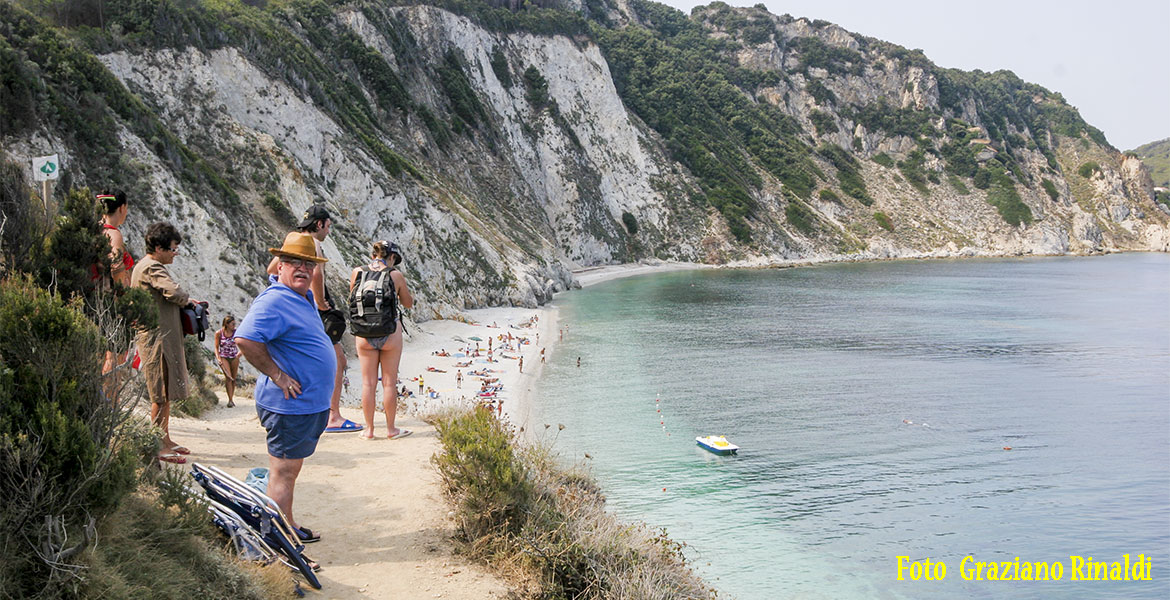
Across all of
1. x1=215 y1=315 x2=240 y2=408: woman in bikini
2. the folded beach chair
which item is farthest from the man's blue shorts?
x1=215 y1=315 x2=240 y2=408: woman in bikini

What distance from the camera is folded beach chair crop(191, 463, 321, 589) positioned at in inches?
190

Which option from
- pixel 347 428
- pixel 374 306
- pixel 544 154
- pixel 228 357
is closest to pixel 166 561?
pixel 374 306

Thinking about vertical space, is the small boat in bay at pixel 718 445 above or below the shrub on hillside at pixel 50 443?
below

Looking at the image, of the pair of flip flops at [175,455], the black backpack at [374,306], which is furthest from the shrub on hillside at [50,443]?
the black backpack at [374,306]

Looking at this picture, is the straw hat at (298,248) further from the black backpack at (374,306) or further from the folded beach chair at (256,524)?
the black backpack at (374,306)

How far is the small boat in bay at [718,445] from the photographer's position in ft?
60.3

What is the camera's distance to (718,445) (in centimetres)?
1842

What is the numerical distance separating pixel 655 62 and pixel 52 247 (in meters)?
105

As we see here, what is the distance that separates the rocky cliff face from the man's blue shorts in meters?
16.8

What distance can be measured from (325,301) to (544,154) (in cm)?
6507

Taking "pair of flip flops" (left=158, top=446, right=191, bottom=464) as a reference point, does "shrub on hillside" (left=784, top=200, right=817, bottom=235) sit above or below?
above

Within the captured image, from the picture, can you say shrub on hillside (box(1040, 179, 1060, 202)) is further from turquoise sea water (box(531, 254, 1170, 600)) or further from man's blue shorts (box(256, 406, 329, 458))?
man's blue shorts (box(256, 406, 329, 458))

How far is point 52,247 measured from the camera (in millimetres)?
6133

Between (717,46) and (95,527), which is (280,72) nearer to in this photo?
(95,527)
